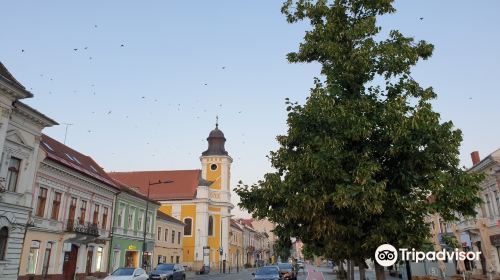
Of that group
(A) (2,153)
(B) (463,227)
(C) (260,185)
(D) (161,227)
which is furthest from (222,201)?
(C) (260,185)

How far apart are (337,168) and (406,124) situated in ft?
6.10

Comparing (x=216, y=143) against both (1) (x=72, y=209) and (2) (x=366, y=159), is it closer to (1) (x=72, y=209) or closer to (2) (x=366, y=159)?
(1) (x=72, y=209)

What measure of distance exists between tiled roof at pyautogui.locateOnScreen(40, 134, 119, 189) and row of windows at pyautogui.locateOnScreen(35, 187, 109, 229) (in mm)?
2104

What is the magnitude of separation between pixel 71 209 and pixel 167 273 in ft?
27.9

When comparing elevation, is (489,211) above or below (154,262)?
above

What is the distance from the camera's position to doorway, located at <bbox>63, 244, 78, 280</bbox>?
92.0 ft

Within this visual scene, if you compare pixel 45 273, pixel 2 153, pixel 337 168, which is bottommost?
pixel 45 273

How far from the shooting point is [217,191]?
7169 centimetres

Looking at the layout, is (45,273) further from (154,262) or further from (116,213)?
(154,262)

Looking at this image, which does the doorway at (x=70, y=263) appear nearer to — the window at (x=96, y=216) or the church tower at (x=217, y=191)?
the window at (x=96, y=216)

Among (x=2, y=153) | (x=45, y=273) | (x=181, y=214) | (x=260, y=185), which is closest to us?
(x=260, y=185)

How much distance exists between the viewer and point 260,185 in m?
10.9

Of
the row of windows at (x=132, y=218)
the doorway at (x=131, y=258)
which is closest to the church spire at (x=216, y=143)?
the row of windows at (x=132, y=218)

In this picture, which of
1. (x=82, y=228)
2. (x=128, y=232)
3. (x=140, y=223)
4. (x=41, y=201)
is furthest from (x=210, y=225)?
(x=41, y=201)
